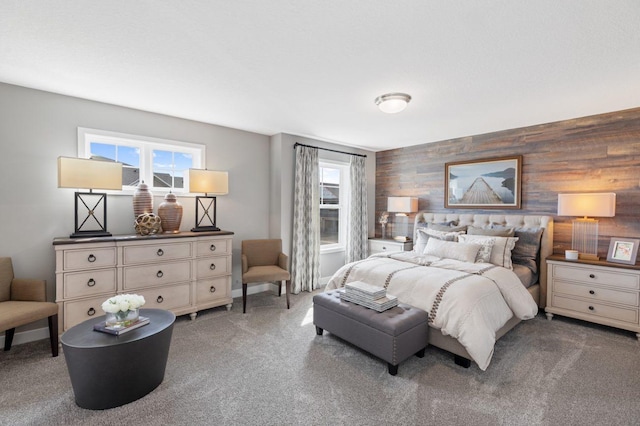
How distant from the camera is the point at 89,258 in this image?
2949 mm

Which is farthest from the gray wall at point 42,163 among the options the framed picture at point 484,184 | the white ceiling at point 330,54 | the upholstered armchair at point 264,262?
the framed picture at point 484,184

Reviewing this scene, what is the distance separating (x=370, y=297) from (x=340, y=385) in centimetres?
76

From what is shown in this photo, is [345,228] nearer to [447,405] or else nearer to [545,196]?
[545,196]

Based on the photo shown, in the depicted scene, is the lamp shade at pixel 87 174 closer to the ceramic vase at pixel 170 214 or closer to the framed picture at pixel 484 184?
the ceramic vase at pixel 170 214

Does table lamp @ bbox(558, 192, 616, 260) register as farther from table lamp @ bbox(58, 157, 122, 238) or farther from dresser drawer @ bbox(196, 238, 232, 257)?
table lamp @ bbox(58, 157, 122, 238)

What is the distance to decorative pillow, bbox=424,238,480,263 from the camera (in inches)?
144

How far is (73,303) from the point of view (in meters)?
2.86

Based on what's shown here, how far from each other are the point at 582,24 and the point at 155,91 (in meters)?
3.54

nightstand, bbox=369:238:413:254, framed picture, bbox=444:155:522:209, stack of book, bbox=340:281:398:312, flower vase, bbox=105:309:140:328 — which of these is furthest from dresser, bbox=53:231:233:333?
framed picture, bbox=444:155:522:209

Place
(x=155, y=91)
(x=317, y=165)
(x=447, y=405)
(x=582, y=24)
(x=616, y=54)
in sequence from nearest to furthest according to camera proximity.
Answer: (x=582, y=24) → (x=447, y=405) → (x=616, y=54) → (x=155, y=91) → (x=317, y=165)

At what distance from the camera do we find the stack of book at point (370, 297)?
2660 mm

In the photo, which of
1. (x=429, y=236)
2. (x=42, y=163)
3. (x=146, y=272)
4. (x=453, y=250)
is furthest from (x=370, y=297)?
(x=42, y=163)

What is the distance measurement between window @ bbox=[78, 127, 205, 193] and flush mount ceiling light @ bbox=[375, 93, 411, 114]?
2.53 m

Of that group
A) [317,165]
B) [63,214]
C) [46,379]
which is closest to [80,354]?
[46,379]
